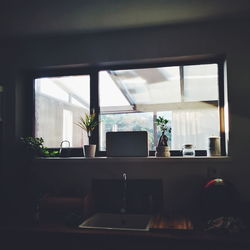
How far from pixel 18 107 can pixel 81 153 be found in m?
0.76

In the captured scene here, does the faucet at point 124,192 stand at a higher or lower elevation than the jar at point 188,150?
lower

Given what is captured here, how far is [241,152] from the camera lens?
96.3 inches

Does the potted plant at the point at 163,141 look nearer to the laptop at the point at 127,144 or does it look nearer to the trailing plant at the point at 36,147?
the laptop at the point at 127,144

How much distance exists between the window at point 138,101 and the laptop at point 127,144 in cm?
20

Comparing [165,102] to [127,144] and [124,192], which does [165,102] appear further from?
[124,192]

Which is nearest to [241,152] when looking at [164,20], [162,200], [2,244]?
[162,200]

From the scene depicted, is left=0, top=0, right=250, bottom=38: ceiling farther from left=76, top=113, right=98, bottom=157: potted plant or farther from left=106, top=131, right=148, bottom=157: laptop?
left=106, top=131, right=148, bottom=157: laptop

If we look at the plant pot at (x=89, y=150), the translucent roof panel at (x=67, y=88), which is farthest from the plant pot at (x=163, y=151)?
the translucent roof panel at (x=67, y=88)

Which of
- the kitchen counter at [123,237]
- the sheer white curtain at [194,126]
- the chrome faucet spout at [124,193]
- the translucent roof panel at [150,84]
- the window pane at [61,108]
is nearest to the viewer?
the kitchen counter at [123,237]

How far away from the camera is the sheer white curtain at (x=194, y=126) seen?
272 centimetres

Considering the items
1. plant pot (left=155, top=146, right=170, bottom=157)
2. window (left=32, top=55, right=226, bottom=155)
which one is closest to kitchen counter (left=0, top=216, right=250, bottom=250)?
plant pot (left=155, top=146, right=170, bottom=157)

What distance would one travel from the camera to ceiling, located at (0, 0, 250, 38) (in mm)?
2164

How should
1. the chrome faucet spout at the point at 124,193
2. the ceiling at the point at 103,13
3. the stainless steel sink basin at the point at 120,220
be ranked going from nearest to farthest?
the ceiling at the point at 103,13
the stainless steel sink basin at the point at 120,220
the chrome faucet spout at the point at 124,193

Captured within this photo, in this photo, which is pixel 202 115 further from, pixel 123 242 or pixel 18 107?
pixel 18 107
